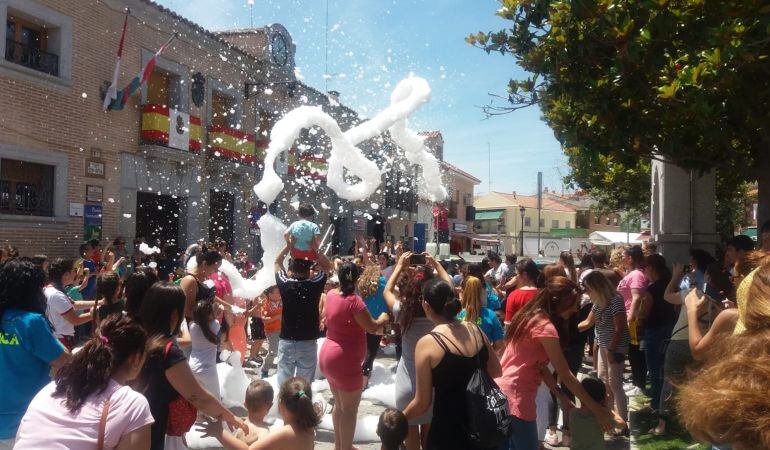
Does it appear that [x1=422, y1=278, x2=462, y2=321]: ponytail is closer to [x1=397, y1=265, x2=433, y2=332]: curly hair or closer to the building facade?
[x1=397, y1=265, x2=433, y2=332]: curly hair

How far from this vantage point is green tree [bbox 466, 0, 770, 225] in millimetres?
5070

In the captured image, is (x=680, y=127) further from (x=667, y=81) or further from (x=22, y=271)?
(x=22, y=271)

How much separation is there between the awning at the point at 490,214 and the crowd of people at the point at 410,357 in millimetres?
58215

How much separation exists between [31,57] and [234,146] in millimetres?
6512

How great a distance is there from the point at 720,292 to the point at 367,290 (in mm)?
3654

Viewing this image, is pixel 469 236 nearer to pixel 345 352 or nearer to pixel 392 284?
pixel 392 284

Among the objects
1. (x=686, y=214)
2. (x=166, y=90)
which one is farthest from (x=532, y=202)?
(x=686, y=214)

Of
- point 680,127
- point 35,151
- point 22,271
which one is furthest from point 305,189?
point 22,271

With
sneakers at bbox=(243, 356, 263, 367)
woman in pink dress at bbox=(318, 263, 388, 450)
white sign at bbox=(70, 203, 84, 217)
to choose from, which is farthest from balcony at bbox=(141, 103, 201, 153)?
woman in pink dress at bbox=(318, 263, 388, 450)

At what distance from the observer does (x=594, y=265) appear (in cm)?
857

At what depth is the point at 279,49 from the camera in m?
20.2

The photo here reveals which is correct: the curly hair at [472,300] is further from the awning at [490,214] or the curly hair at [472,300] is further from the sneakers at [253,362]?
the awning at [490,214]

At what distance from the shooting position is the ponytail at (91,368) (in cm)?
222

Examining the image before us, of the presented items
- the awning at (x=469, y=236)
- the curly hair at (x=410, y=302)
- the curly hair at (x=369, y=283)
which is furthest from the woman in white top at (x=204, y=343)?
the awning at (x=469, y=236)
